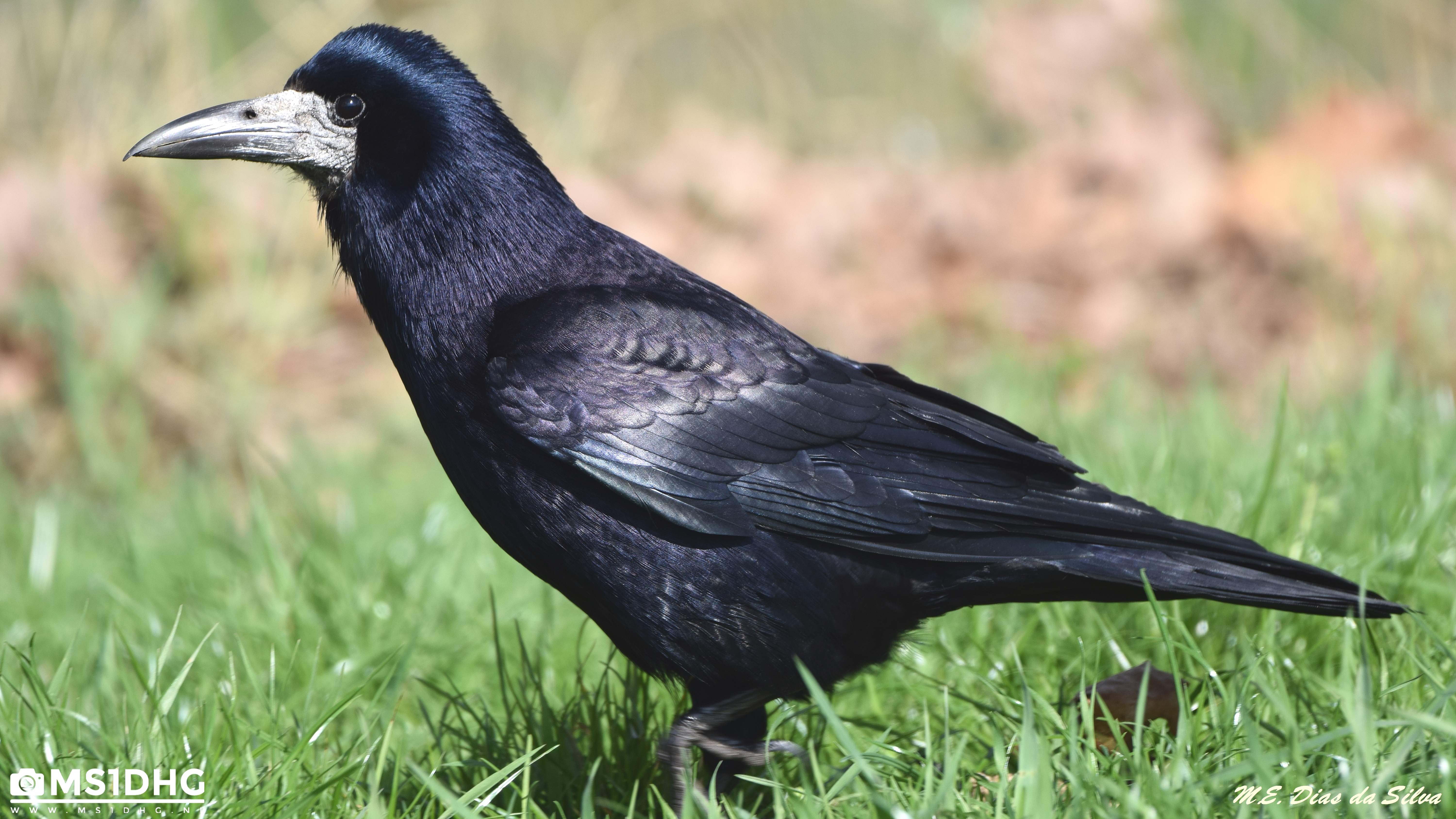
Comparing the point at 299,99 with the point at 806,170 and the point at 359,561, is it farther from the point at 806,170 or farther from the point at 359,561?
the point at 806,170

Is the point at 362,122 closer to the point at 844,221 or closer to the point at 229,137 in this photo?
the point at 229,137

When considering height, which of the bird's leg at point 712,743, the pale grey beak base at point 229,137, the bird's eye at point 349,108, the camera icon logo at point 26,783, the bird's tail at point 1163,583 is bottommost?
the camera icon logo at point 26,783

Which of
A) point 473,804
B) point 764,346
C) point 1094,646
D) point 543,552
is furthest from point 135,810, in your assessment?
point 1094,646

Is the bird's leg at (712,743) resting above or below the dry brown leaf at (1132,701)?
below

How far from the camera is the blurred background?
567cm

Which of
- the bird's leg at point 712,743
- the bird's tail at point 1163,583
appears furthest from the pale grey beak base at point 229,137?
the bird's tail at point 1163,583

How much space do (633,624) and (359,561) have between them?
1578 millimetres

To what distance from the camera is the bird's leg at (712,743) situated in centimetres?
241

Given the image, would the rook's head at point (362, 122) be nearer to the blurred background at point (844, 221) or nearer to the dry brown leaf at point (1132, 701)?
the dry brown leaf at point (1132, 701)

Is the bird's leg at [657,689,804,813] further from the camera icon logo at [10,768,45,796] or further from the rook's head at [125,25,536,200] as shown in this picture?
the rook's head at [125,25,536,200]

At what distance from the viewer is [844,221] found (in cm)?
704

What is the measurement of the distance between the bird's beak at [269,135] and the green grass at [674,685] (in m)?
1.06

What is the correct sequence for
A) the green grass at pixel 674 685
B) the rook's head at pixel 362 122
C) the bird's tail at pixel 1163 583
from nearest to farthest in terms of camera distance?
the green grass at pixel 674 685 → the bird's tail at pixel 1163 583 → the rook's head at pixel 362 122

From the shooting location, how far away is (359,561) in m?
3.67
